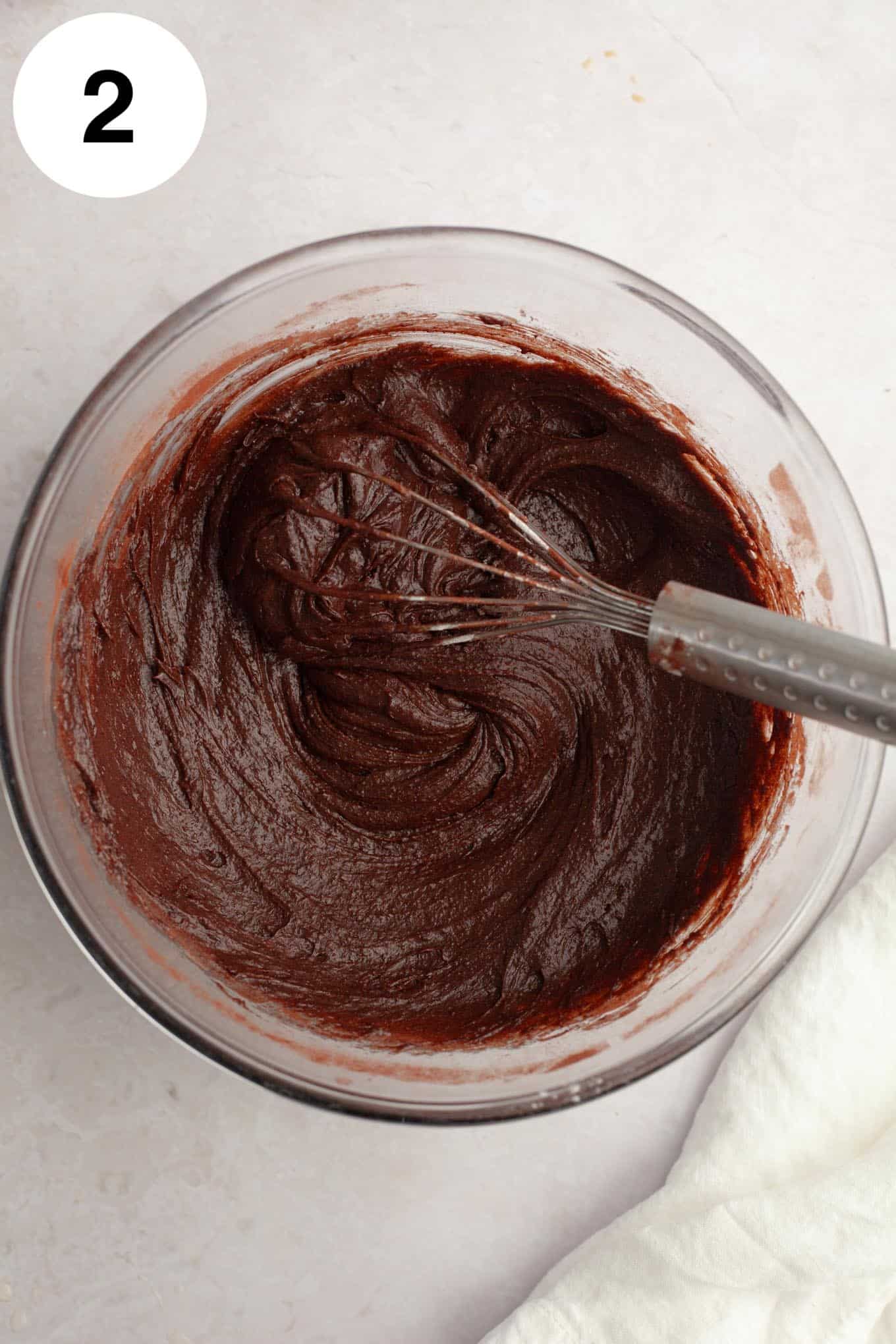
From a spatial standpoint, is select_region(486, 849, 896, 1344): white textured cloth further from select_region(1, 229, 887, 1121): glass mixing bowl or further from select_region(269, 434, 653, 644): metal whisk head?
select_region(269, 434, 653, 644): metal whisk head

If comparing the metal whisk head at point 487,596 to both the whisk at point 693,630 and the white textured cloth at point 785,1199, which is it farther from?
the white textured cloth at point 785,1199

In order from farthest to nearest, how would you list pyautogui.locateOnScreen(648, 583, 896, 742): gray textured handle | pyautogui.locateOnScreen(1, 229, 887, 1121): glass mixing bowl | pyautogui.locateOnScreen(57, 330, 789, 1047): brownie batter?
pyautogui.locateOnScreen(57, 330, 789, 1047): brownie batter → pyautogui.locateOnScreen(1, 229, 887, 1121): glass mixing bowl → pyautogui.locateOnScreen(648, 583, 896, 742): gray textured handle

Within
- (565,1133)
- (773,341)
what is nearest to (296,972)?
(565,1133)

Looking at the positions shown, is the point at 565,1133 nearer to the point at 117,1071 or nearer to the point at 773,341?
the point at 117,1071

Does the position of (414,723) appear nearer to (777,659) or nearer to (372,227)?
(777,659)

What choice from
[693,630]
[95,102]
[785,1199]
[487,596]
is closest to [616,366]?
[487,596]

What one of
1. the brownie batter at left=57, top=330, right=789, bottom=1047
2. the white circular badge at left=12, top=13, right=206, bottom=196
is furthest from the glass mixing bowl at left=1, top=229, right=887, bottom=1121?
the white circular badge at left=12, top=13, right=206, bottom=196
